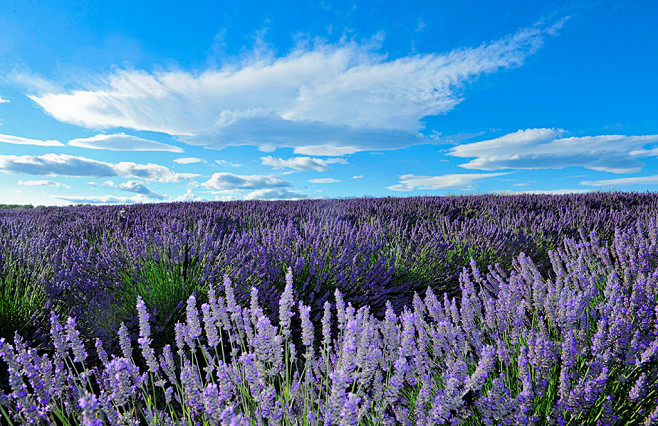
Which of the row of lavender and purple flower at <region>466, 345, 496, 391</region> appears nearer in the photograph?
purple flower at <region>466, 345, 496, 391</region>

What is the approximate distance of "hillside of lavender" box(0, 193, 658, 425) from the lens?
1.23 meters

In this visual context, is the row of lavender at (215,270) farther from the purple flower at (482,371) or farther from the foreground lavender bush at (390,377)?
the purple flower at (482,371)

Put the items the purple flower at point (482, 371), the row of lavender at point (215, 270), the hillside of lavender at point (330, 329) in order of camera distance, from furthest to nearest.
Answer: the row of lavender at point (215, 270) < the hillside of lavender at point (330, 329) < the purple flower at point (482, 371)

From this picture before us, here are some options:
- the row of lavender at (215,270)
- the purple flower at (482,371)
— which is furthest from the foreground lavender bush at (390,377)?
the row of lavender at (215,270)

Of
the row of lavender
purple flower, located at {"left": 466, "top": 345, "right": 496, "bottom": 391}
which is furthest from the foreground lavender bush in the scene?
the row of lavender

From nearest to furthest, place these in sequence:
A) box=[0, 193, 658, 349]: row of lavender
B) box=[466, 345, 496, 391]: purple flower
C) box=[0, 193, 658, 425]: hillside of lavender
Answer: box=[466, 345, 496, 391]: purple flower, box=[0, 193, 658, 425]: hillside of lavender, box=[0, 193, 658, 349]: row of lavender

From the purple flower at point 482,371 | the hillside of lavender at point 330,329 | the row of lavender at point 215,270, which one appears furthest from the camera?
the row of lavender at point 215,270

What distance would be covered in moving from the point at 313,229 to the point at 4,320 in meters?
2.56

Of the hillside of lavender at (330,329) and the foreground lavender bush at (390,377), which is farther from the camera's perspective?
the hillside of lavender at (330,329)

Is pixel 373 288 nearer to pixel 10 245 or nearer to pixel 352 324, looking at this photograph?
pixel 352 324

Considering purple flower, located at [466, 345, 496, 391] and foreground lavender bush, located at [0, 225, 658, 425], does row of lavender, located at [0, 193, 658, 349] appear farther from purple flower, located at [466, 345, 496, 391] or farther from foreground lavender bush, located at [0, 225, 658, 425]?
purple flower, located at [466, 345, 496, 391]

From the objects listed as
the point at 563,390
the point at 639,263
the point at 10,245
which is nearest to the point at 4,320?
the point at 10,245

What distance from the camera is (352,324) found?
1.13 meters

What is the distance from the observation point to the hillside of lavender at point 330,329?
1.23 metres
